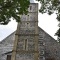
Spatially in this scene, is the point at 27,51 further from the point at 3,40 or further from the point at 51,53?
the point at 3,40

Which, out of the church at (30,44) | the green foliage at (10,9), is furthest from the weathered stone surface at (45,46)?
the green foliage at (10,9)

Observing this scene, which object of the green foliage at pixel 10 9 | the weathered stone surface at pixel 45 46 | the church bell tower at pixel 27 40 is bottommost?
the weathered stone surface at pixel 45 46

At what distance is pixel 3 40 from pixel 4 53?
2.20m

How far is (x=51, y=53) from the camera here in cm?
2561

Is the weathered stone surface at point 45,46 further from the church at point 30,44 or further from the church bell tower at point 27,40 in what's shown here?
the church bell tower at point 27,40

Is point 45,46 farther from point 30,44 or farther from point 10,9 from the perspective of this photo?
point 10,9

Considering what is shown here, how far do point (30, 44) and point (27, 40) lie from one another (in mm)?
713

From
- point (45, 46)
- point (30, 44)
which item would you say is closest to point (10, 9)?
point (30, 44)

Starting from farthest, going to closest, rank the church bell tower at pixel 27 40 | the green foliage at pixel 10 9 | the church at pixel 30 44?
the church at pixel 30 44
the church bell tower at pixel 27 40
the green foliage at pixel 10 9

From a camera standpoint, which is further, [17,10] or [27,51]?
[27,51]

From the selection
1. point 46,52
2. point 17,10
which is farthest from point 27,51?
point 17,10

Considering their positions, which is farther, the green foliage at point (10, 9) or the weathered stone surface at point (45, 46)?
A: the weathered stone surface at point (45, 46)

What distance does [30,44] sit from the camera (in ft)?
73.2

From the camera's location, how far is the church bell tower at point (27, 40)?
21.3 metres
